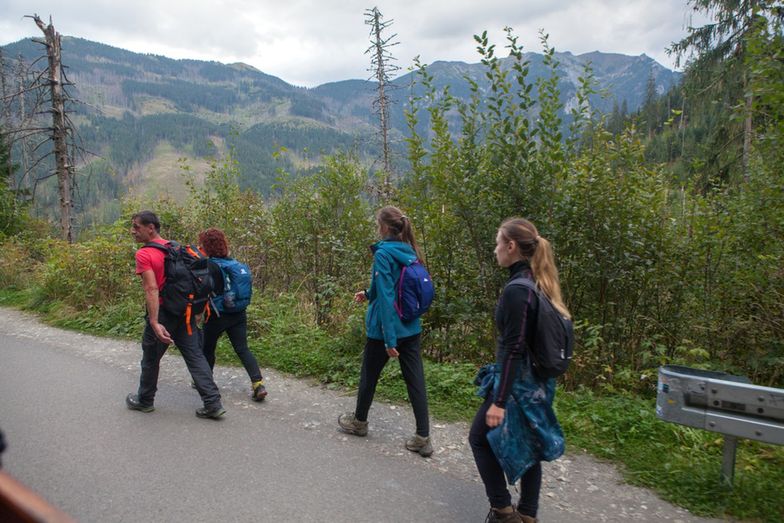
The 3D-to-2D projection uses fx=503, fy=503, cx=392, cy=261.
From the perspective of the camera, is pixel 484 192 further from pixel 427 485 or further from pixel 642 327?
pixel 427 485

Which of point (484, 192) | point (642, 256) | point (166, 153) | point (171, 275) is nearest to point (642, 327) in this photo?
point (642, 256)

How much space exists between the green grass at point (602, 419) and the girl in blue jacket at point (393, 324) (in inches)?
33.5

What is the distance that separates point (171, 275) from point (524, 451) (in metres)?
3.73

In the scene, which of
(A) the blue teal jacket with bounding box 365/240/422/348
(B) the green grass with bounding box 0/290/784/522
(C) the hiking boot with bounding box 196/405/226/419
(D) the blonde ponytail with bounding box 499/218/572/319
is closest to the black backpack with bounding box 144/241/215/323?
(C) the hiking boot with bounding box 196/405/226/419

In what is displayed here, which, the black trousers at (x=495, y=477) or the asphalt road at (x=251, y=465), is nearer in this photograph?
the black trousers at (x=495, y=477)

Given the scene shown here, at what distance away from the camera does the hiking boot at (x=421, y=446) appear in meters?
4.42

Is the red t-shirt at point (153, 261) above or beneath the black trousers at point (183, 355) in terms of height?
above

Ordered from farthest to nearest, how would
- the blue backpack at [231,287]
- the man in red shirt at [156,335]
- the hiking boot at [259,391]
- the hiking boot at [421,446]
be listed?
the hiking boot at [259,391]
the blue backpack at [231,287]
the man in red shirt at [156,335]
the hiking boot at [421,446]

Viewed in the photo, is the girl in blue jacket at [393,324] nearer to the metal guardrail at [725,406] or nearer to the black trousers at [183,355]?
the black trousers at [183,355]

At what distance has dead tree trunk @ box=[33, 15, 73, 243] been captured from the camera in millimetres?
Result: 13086

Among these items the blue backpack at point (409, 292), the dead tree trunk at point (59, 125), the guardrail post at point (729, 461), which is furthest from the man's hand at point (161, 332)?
the dead tree trunk at point (59, 125)

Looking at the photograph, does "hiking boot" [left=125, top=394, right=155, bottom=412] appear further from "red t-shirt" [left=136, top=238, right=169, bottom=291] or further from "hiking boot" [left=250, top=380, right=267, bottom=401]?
"red t-shirt" [left=136, top=238, right=169, bottom=291]

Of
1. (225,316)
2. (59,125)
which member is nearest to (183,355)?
(225,316)

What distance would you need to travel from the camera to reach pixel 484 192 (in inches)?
252
